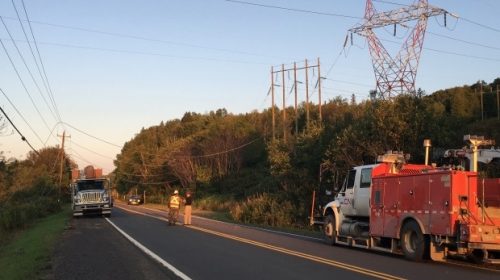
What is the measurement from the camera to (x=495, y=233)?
44.4ft

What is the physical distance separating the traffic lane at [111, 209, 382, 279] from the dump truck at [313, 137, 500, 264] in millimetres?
Result: 3118

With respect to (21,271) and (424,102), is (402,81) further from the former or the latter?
(21,271)

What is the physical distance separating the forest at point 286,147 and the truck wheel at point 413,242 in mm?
3730

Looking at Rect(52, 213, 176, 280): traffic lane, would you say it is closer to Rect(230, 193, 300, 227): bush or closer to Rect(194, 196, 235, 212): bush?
Rect(230, 193, 300, 227): bush

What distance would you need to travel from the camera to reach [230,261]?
1443 centimetres

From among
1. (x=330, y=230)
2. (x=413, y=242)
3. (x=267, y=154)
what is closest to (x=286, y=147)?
(x=330, y=230)

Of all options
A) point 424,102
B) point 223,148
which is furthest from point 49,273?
point 223,148

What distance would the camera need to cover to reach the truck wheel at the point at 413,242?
48.5 ft

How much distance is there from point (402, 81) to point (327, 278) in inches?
1524

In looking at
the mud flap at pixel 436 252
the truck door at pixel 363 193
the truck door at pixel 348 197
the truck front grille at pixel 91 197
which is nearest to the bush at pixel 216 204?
the truck front grille at pixel 91 197

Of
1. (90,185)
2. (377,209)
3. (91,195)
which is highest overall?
(90,185)

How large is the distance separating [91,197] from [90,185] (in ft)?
5.34

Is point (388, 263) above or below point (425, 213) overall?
below

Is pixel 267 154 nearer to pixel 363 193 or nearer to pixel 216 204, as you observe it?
pixel 216 204
